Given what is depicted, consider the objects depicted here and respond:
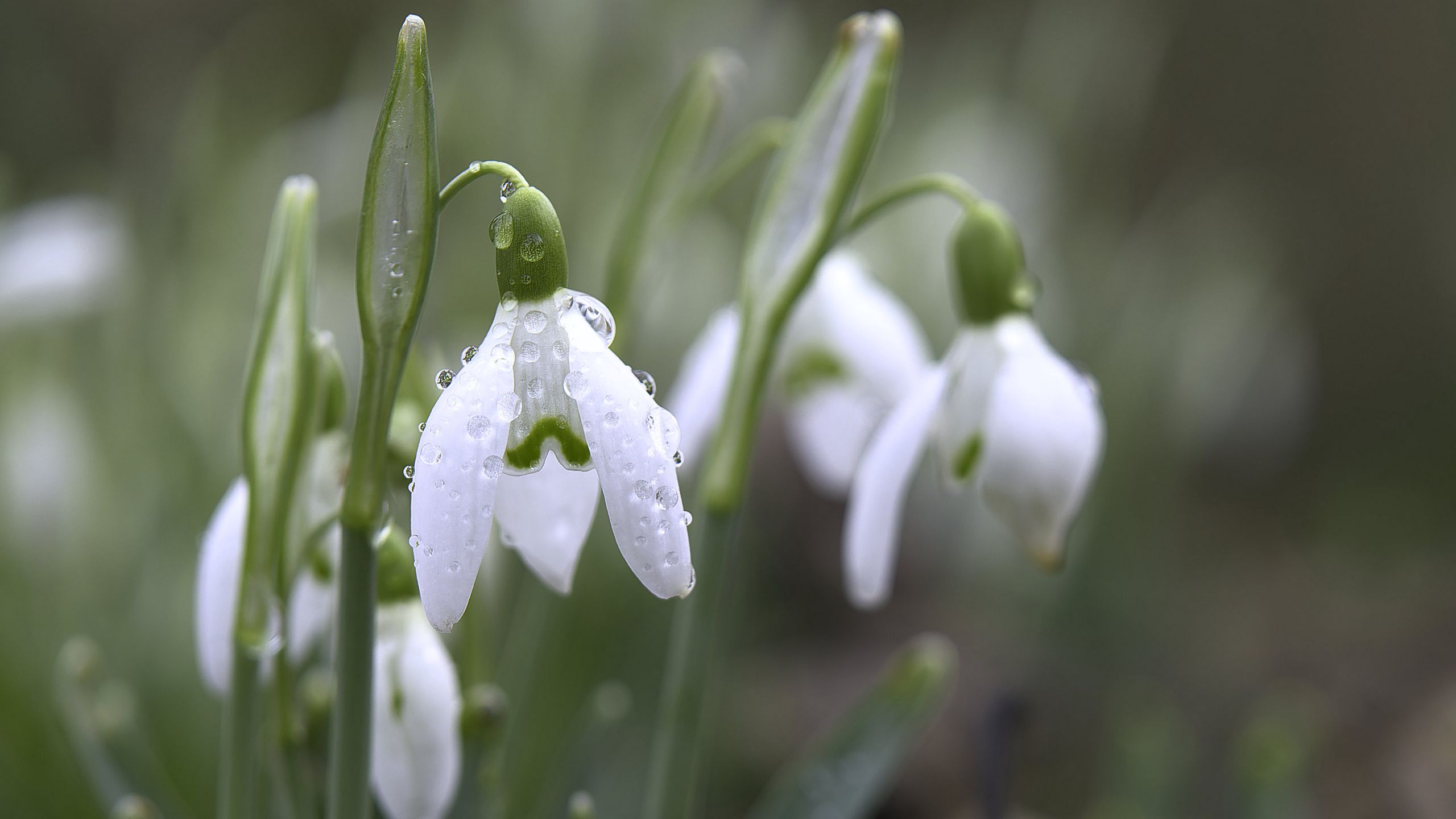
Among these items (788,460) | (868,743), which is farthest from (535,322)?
(788,460)

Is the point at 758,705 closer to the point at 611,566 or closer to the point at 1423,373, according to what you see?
the point at 611,566

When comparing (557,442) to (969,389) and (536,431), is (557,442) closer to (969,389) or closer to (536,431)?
(536,431)

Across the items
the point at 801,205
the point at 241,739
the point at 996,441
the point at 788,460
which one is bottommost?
the point at 788,460

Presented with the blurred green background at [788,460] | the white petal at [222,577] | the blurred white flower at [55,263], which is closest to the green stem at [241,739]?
the white petal at [222,577]

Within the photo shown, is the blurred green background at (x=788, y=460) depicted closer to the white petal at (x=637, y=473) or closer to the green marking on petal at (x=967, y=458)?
the green marking on petal at (x=967, y=458)

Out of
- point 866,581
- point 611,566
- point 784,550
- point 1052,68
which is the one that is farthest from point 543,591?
point 1052,68
